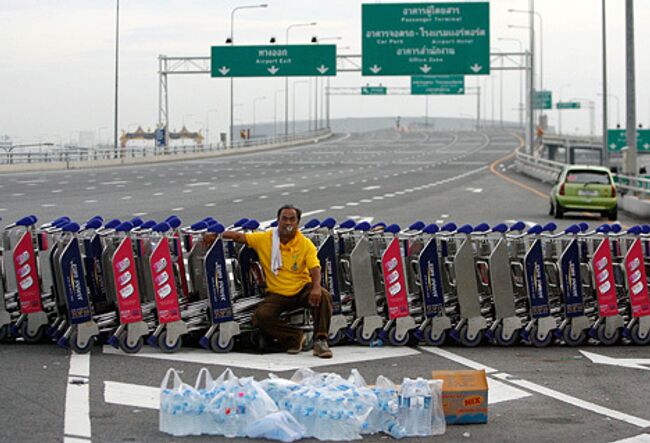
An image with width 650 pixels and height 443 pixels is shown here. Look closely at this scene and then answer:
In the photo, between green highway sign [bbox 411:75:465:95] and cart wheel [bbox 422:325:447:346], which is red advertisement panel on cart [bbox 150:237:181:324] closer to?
cart wheel [bbox 422:325:447:346]

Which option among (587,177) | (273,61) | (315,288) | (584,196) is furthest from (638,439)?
(273,61)

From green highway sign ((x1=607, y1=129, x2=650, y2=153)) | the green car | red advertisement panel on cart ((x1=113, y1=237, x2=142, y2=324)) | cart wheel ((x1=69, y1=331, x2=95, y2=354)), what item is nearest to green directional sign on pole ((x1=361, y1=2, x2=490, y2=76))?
green highway sign ((x1=607, y1=129, x2=650, y2=153))

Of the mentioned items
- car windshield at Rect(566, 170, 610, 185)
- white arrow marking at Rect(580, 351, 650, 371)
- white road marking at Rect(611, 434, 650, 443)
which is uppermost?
car windshield at Rect(566, 170, 610, 185)

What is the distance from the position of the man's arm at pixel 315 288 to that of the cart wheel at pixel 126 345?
1.50 metres

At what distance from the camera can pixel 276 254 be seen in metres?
11.6

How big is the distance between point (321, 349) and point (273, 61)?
69220 millimetres

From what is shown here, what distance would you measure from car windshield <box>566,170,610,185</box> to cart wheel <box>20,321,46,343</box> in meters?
25.3

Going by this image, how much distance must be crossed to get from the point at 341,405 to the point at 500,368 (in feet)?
10.6

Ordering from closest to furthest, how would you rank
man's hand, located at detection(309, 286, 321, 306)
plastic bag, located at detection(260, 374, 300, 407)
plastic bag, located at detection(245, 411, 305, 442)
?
plastic bag, located at detection(245, 411, 305, 442) → plastic bag, located at detection(260, 374, 300, 407) → man's hand, located at detection(309, 286, 321, 306)

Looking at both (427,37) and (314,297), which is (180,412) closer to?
(314,297)

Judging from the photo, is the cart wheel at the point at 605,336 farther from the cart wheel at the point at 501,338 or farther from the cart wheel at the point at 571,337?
the cart wheel at the point at 501,338

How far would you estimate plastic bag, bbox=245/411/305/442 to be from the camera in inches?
320

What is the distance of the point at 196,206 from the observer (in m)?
36.7

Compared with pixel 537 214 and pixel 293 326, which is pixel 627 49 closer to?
pixel 537 214
